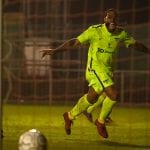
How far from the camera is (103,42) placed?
25.5 feet

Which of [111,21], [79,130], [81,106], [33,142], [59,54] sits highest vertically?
[111,21]

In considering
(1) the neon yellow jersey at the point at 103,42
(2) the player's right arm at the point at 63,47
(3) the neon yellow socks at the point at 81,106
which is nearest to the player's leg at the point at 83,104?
(3) the neon yellow socks at the point at 81,106

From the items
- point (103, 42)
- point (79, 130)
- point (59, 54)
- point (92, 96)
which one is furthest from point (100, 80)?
point (59, 54)

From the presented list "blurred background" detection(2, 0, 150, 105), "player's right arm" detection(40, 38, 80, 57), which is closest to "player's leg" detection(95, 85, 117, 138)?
"player's right arm" detection(40, 38, 80, 57)

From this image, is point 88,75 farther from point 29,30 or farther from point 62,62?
point 29,30

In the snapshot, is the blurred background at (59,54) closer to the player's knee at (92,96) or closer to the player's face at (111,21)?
the player's knee at (92,96)

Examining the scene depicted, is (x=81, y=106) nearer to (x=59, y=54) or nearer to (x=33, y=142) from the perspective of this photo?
(x=33, y=142)

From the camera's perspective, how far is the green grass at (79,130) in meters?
7.30

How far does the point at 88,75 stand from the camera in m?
8.01

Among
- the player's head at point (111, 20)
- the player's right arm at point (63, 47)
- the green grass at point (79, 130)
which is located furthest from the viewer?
the player's right arm at point (63, 47)

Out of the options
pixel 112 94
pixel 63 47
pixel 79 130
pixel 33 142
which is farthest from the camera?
pixel 79 130

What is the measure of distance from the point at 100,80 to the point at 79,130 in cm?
153

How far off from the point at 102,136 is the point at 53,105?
732 centimetres

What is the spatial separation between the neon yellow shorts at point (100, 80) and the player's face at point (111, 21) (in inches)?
22.4
